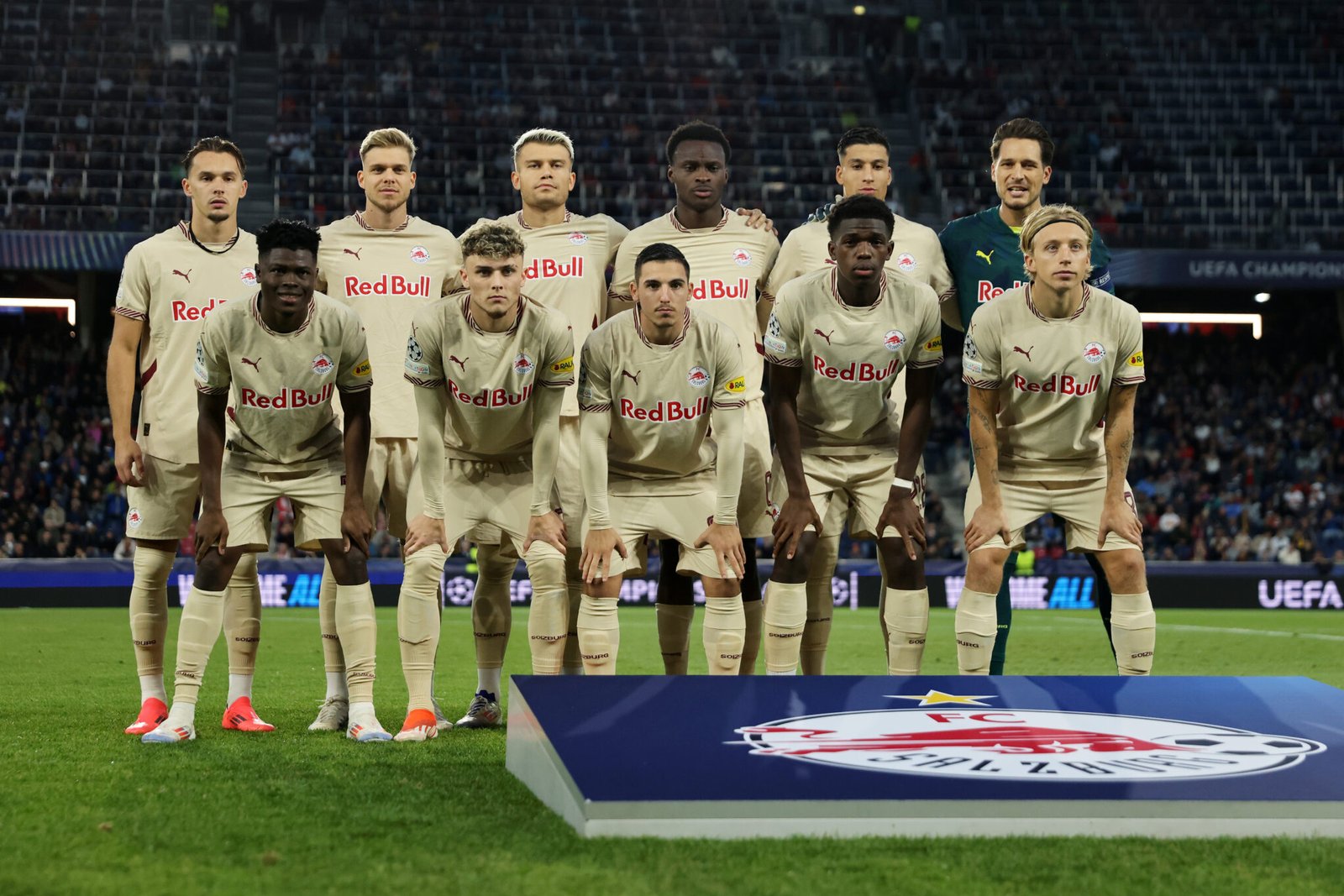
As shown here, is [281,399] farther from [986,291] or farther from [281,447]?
[986,291]

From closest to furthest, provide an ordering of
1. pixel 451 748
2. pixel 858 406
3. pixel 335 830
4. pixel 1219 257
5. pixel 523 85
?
1. pixel 335 830
2. pixel 451 748
3. pixel 858 406
4. pixel 1219 257
5. pixel 523 85

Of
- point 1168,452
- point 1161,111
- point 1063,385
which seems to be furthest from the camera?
point 1161,111

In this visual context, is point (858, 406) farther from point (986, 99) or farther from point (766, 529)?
point (986, 99)

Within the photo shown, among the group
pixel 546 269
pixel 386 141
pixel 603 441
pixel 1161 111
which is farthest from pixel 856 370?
pixel 1161 111

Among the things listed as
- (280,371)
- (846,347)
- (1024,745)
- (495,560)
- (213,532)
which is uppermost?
(846,347)

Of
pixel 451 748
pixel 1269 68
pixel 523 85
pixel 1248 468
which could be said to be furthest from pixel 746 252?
pixel 1269 68

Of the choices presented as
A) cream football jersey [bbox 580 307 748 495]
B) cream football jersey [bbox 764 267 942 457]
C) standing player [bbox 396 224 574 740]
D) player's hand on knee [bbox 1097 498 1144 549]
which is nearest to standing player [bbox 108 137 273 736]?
standing player [bbox 396 224 574 740]

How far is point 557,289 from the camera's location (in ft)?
22.7

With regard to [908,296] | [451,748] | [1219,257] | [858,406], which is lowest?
Result: [451,748]

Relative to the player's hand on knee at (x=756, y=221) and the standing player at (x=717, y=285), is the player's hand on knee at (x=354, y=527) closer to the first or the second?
the standing player at (x=717, y=285)

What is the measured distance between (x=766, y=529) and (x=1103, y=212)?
715 inches

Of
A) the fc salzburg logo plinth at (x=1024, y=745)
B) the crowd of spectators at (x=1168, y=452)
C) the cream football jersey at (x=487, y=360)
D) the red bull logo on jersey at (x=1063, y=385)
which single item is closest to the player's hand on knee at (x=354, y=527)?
the cream football jersey at (x=487, y=360)

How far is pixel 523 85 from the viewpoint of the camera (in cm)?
2552

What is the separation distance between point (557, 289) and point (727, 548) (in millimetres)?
1620
